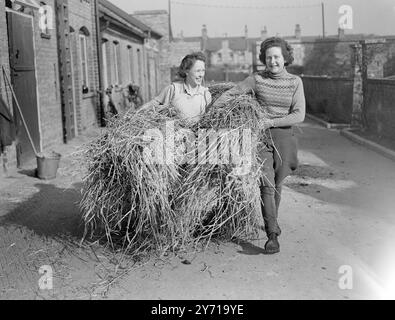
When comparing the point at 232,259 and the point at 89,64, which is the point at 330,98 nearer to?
the point at 89,64

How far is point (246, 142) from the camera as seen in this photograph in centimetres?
462

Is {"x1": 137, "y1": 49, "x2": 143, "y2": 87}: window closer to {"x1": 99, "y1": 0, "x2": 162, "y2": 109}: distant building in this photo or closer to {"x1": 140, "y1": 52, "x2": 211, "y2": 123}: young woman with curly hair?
{"x1": 99, "y1": 0, "x2": 162, "y2": 109}: distant building

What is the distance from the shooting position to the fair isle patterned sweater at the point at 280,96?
4984 mm

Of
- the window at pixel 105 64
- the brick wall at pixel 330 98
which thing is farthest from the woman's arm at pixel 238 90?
the window at pixel 105 64

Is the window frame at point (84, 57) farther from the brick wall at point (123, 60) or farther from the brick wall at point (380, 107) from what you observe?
the brick wall at point (380, 107)

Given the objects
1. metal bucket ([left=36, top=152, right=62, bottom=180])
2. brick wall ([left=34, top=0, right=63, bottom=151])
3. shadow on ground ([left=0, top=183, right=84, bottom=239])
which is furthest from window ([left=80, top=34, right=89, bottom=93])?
shadow on ground ([left=0, top=183, right=84, bottom=239])

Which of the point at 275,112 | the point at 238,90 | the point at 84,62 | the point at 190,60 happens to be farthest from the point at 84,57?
the point at 275,112

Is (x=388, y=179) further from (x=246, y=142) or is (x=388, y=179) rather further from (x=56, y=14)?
(x=56, y=14)

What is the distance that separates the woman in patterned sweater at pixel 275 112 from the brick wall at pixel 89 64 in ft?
31.7

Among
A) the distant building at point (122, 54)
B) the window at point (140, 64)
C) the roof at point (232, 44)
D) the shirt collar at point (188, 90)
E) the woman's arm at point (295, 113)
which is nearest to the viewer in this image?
the woman's arm at point (295, 113)

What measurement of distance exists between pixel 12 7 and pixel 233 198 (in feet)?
21.2

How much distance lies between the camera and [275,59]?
4.91 meters

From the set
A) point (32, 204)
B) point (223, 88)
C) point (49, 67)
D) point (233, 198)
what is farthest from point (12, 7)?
point (233, 198)

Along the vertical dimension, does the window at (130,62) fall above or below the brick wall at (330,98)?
above
